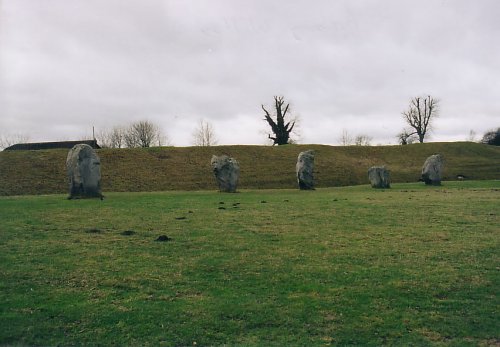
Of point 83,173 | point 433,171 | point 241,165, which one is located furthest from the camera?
point 241,165

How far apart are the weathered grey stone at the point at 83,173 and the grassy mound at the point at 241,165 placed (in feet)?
46.4

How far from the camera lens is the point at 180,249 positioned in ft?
36.3

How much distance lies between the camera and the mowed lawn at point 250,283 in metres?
6.44

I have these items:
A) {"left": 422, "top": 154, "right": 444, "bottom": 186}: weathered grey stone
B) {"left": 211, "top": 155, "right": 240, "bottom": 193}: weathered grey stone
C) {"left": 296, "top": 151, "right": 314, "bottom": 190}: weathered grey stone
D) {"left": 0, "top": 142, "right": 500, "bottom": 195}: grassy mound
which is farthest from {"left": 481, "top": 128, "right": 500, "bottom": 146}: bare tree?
{"left": 211, "top": 155, "right": 240, "bottom": 193}: weathered grey stone

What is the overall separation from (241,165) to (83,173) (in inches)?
1057

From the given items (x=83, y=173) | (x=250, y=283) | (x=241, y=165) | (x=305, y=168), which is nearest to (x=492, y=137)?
(x=241, y=165)

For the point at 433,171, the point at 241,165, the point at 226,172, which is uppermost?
the point at 241,165

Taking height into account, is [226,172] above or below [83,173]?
below

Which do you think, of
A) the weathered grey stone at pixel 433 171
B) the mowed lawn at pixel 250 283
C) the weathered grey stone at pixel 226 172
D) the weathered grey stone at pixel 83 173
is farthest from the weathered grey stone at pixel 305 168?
the mowed lawn at pixel 250 283

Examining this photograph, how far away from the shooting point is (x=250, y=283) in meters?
8.38

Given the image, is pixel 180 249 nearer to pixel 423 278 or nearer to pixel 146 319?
pixel 146 319

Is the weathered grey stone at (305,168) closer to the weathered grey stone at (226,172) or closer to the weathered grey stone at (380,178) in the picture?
the weathered grey stone at (380,178)

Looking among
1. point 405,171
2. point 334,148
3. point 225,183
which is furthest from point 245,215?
point 334,148

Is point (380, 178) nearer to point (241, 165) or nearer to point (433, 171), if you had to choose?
point (433, 171)
